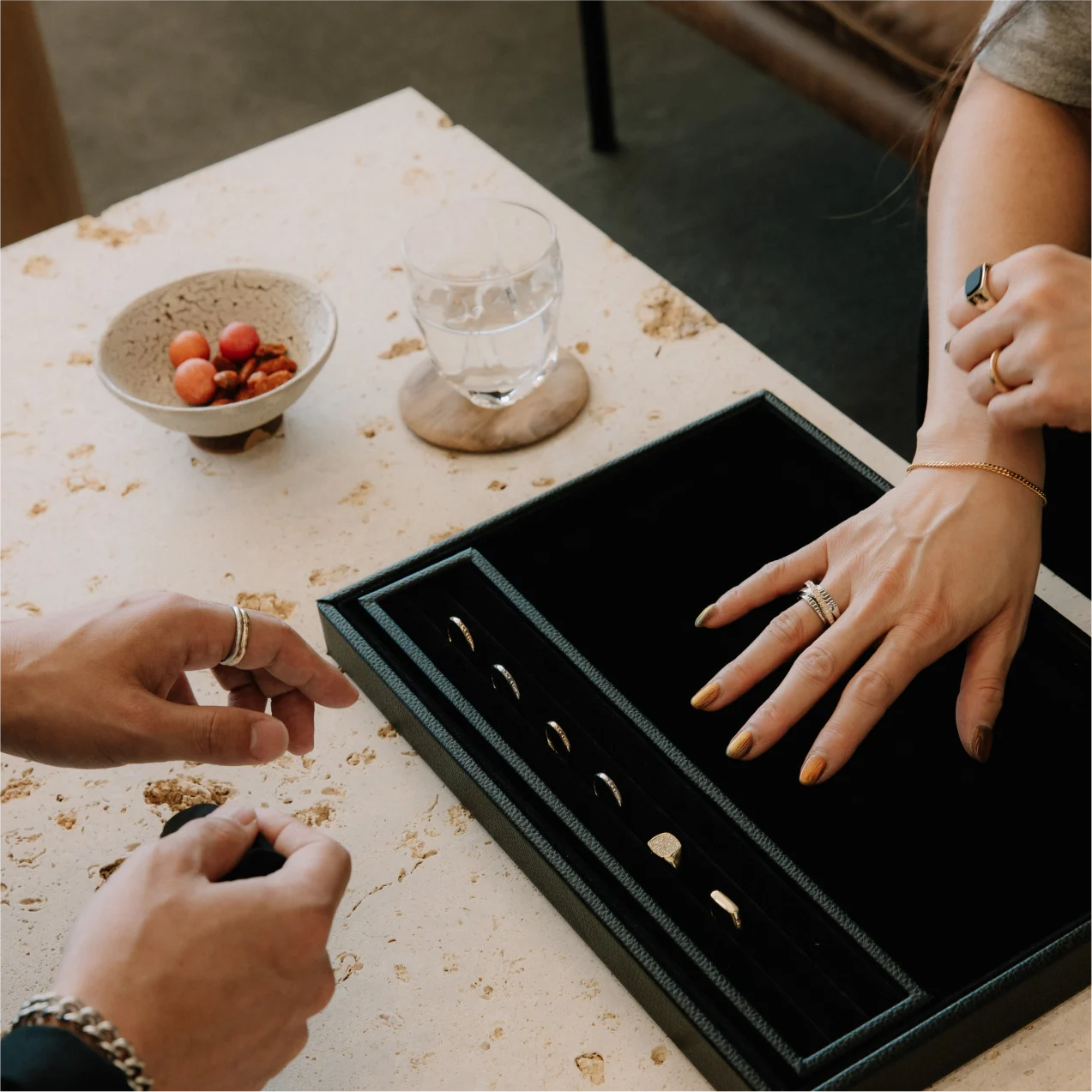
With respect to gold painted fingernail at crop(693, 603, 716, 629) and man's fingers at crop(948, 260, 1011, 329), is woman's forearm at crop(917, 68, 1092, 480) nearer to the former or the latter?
man's fingers at crop(948, 260, 1011, 329)

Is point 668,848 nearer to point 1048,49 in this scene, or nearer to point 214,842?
point 214,842

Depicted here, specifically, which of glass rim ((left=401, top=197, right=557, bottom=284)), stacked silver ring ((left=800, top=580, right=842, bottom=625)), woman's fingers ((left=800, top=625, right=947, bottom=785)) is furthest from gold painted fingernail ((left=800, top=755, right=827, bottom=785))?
glass rim ((left=401, top=197, right=557, bottom=284))

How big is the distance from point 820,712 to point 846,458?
21cm

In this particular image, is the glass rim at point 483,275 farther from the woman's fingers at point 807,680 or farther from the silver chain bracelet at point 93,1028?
the silver chain bracelet at point 93,1028

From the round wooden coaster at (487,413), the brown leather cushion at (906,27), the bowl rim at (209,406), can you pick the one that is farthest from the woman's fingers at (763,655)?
the brown leather cushion at (906,27)

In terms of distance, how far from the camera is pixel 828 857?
750mm

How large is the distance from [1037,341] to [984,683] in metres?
0.24

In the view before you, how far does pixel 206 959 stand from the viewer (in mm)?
597

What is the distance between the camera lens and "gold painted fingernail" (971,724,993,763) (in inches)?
30.5

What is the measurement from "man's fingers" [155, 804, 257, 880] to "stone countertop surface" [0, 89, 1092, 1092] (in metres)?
0.12

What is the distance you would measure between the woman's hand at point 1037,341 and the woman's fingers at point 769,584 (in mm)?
160

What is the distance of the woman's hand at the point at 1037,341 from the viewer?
0.83 meters

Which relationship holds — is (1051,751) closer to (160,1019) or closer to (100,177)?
(160,1019)

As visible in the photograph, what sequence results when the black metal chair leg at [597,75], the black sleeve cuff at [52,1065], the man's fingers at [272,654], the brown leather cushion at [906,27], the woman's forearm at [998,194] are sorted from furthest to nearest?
the black metal chair leg at [597,75], the brown leather cushion at [906,27], the woman's forearm at [998,194], the man's fingers at [272,654], the black sleeve cuff at [52,1065]
